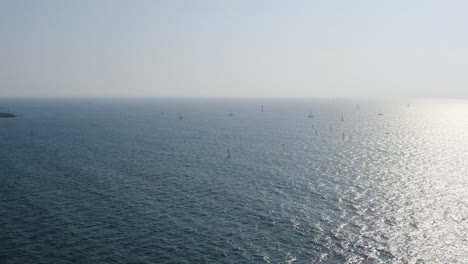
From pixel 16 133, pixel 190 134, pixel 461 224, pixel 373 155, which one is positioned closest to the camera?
pixel 461 224

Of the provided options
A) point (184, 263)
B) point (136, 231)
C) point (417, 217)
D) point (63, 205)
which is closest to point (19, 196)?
point (63, 205)

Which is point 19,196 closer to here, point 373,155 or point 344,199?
point 344,199

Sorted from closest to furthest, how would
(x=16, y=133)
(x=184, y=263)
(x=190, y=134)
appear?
(x=184, y=263) → (x=16, y=133) → (x=190, y=134)

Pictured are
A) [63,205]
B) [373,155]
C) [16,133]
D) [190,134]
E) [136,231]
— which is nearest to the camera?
[136,231]

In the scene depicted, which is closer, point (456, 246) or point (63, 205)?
point (456, 246)

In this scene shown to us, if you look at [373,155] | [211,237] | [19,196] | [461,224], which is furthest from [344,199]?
[19,196]

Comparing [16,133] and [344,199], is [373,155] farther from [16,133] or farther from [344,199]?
[16,133]

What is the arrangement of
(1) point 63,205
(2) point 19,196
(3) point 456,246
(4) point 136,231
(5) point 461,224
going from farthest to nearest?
1. (2) point 19,196
2. (1) point 63,205
3. (5) point 461,224
4. (4) point 136,231
5. (3) point 456,246

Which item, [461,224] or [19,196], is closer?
[461,224]
